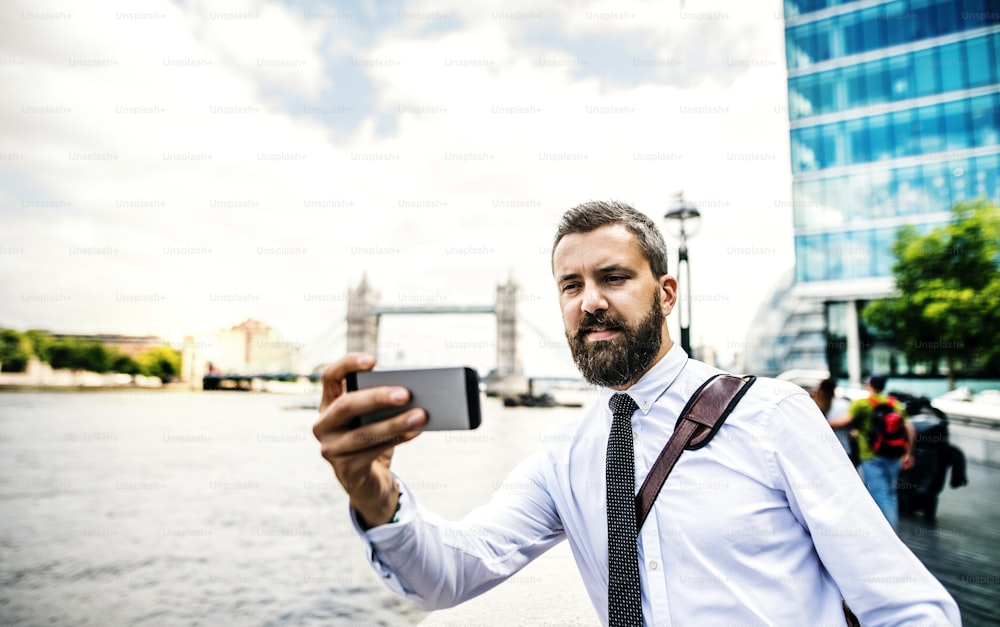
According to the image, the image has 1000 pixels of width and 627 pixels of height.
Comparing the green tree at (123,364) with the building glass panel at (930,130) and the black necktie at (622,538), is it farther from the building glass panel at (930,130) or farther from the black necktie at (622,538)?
the black necktie at (622,538)

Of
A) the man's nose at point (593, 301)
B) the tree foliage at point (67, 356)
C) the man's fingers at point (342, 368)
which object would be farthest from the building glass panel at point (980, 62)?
the tree foliage at point (67, 356)

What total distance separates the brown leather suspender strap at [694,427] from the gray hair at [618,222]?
1.18ft

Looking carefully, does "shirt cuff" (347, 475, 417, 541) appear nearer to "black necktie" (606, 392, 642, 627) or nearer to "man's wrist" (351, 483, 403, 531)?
"man's wrist" (351, 483, 403, 531)

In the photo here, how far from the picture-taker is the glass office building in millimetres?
24750

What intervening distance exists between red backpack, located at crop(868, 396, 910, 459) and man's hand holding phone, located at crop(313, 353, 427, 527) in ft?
19.8

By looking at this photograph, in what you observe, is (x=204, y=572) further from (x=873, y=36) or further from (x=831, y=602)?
(x=873, y=36)

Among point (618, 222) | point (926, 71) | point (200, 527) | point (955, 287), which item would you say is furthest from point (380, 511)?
point (926, 71)

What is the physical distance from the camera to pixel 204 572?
1320cm

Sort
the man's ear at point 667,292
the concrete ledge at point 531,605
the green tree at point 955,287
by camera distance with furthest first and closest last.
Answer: the green tree at point 955,287, the concrete ledge at point 531,605, the man's ear at point 667,292

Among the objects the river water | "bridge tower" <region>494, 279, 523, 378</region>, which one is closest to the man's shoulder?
the river water

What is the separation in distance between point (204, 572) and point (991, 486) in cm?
1466

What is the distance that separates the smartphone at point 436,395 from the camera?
0.96 m

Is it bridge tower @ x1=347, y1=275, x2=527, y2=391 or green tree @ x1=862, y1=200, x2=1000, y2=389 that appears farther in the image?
bridge tower @ x1=347, y1=275, x2=527, y2=391

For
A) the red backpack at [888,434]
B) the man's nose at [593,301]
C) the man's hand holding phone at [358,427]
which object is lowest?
the red backpack at [888,434]
